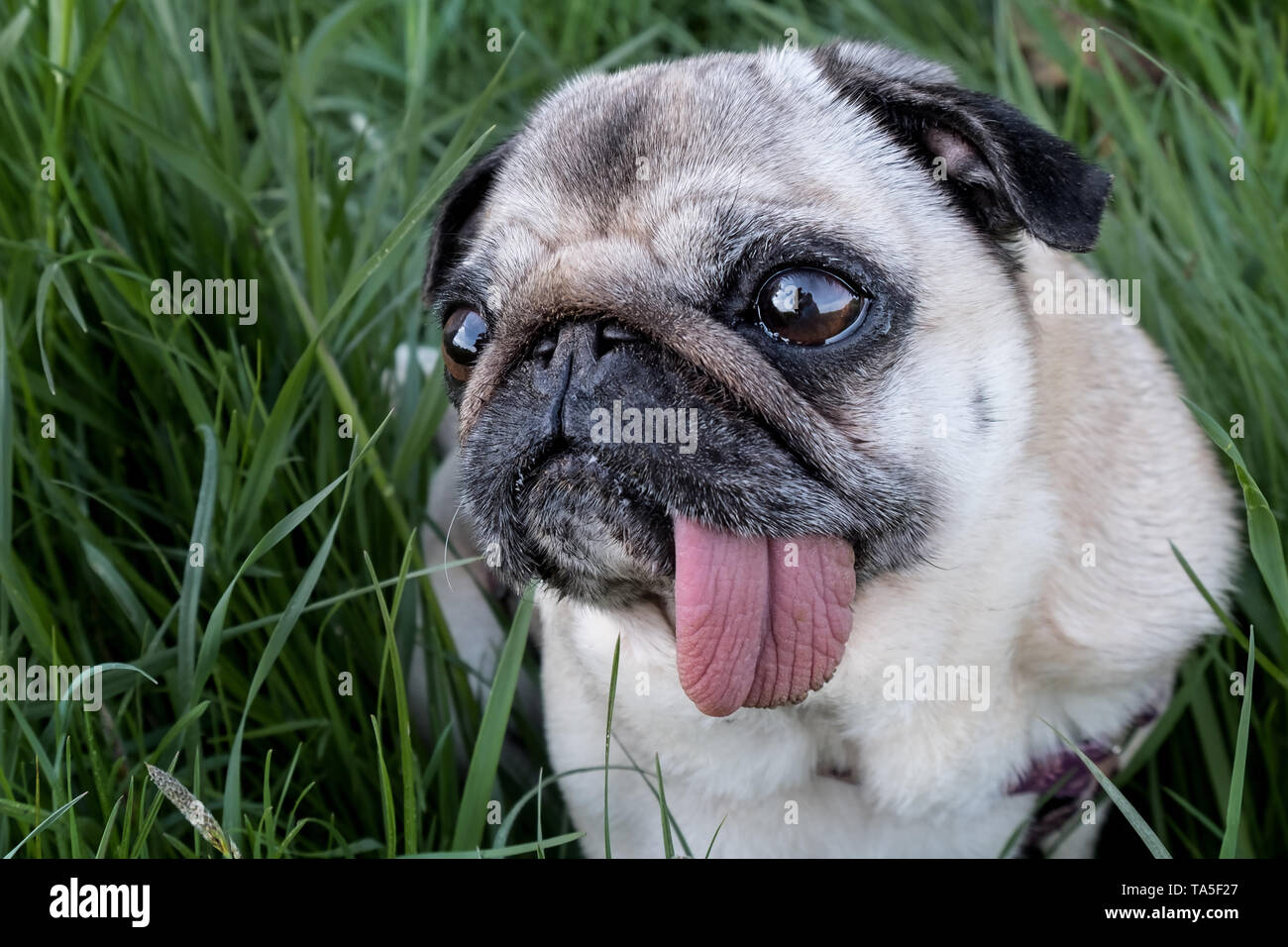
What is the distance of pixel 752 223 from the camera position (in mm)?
2012

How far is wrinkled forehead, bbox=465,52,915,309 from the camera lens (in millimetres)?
2051

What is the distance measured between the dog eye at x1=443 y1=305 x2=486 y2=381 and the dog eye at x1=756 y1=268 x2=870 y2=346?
0.58m

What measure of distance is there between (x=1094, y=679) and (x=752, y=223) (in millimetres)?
1194

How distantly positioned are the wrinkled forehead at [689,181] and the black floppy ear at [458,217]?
0.67ft

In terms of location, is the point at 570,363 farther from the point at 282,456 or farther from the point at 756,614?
the point at 282,456

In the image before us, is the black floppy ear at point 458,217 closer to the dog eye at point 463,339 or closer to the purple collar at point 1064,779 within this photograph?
the dog eye at point 463,339

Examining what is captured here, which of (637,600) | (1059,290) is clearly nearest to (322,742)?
(637,600)

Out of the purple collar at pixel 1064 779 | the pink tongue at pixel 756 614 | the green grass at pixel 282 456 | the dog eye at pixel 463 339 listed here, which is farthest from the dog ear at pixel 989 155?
the purple collar at pixel 1064 779

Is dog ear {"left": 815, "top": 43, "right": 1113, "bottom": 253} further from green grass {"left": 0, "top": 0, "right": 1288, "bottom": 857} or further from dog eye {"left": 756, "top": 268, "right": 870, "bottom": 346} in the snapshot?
green grass {"left": 0, "top": 0, "right": 1288, "bottom": 857}

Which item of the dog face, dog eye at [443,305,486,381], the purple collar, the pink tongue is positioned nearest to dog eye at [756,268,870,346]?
the dog face

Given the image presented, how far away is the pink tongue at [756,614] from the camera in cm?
198
